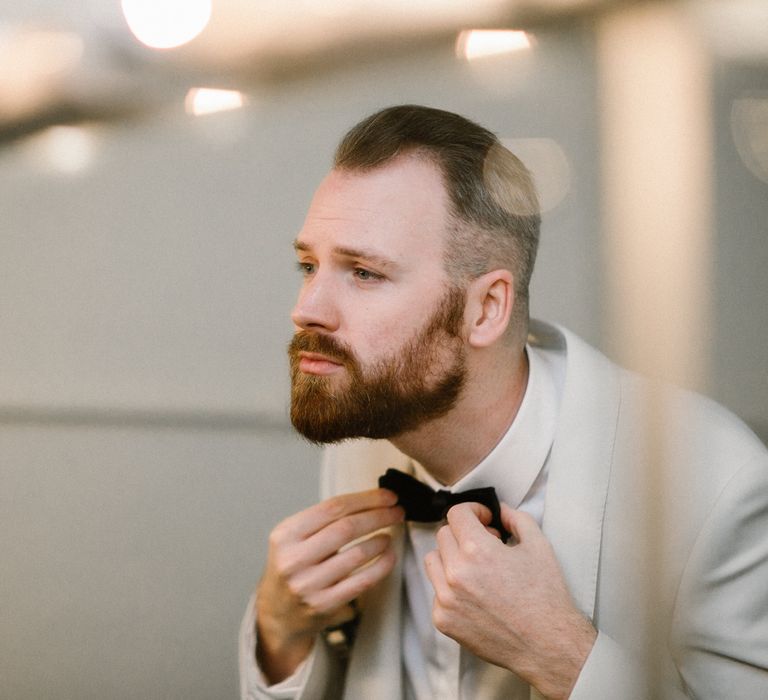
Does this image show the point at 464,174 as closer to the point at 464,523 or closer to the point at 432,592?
the point at 464,523

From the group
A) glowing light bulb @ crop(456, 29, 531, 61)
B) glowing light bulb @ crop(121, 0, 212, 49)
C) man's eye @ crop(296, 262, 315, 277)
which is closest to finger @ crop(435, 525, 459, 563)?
man's eye @ crop(296, 262, 315, 277)

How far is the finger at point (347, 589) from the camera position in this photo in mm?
885

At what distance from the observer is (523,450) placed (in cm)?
90

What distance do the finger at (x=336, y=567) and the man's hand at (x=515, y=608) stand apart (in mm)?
144

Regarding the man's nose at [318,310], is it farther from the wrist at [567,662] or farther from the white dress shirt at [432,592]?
the wrist at [567,662]

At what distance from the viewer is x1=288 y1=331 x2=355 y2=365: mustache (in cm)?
83

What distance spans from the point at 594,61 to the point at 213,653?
0.79 meters

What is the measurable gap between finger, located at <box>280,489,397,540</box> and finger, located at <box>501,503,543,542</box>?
6.5 inches

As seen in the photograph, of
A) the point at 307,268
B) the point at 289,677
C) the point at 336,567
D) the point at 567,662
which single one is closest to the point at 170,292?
the point at 307,268

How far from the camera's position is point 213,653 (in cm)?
96

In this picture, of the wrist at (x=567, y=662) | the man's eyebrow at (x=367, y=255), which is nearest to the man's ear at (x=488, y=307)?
the man's eyebrow at (x=367, y=255)

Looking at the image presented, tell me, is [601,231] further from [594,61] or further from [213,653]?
[213,653]

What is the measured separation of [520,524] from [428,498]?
0.15 metres

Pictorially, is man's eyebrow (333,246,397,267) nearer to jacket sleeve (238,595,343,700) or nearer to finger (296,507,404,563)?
finger (296,507,404,563)
